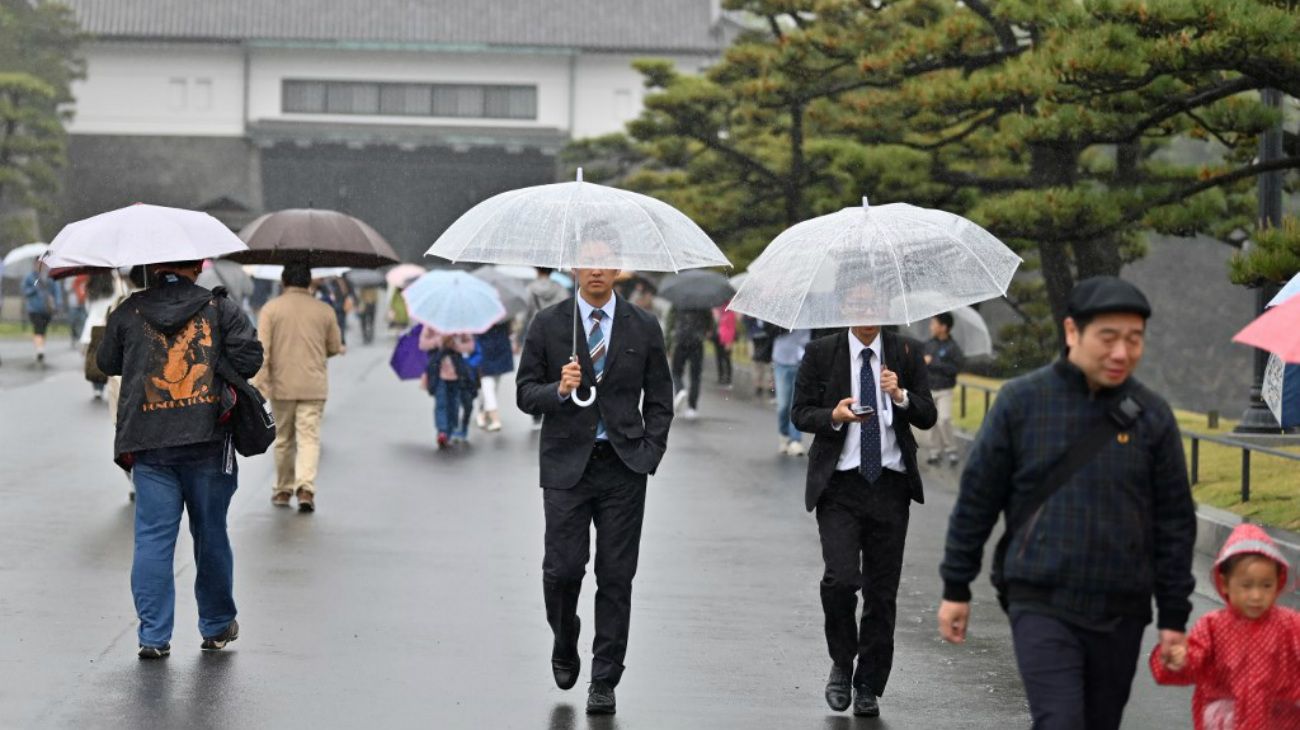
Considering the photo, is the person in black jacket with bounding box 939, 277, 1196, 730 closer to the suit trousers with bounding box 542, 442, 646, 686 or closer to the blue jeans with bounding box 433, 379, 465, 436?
the suit trousers with bounding box 542, 442, 646, 686

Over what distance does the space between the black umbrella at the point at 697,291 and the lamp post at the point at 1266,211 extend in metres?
7.20

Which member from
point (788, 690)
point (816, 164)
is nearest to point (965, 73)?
point (816, 164)

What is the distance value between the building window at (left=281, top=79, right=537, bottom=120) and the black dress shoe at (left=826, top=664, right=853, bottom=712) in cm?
4580

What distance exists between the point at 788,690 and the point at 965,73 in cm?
1430

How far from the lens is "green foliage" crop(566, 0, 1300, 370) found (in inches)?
519

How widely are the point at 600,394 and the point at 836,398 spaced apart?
86cm

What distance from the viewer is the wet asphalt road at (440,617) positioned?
6918 mm

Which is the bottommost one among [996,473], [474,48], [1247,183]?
[996,473]

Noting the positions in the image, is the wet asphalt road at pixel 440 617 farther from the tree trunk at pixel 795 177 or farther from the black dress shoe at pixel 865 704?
the tree trunk at pixel 795 177

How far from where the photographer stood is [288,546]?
35.6 feet

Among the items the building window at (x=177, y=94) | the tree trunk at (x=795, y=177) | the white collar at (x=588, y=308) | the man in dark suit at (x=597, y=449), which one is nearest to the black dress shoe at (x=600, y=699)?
the man in dark suit at (x=597, y=449)

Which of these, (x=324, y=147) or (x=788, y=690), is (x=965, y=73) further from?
(x=324, y=147)

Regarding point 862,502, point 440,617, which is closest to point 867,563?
point 862,502

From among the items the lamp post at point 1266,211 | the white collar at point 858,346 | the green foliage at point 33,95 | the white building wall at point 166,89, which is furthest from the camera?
the white building wall at point 166,89
